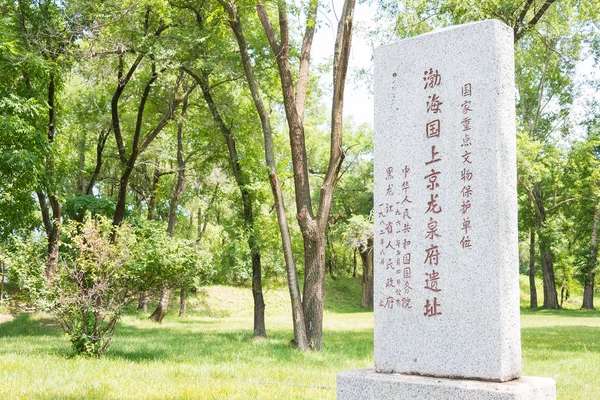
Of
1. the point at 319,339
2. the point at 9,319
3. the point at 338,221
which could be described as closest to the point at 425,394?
the point at 319,339

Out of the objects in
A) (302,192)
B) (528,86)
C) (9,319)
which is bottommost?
(9,319)

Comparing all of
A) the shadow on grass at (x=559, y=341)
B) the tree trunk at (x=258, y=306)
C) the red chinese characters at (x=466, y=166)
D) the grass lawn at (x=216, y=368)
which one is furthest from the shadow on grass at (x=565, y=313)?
the red chinese characters at (x=466, y=166)

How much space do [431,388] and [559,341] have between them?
1256 cm

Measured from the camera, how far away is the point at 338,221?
39.8 m

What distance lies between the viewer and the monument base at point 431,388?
4.36m

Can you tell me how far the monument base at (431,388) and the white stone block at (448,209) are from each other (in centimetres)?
15

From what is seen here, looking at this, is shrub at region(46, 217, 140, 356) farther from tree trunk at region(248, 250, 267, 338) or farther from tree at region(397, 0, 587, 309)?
tree at region(397, 0, 587, 309)

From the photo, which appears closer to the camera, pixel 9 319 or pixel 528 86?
pixel 9 319

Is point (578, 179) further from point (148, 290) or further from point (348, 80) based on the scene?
point (148, 290)

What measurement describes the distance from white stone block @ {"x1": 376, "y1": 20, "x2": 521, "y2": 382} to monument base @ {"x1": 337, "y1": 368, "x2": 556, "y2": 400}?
0.15 meters

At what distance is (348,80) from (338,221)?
2553 cm

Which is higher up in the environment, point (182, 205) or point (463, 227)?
point (182, 205)

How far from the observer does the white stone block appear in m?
4.71

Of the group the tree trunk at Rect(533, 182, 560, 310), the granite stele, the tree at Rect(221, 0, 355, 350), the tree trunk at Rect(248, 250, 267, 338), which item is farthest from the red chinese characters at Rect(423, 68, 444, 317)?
the tree trunk at Rect(533, 182, 560, 310)
